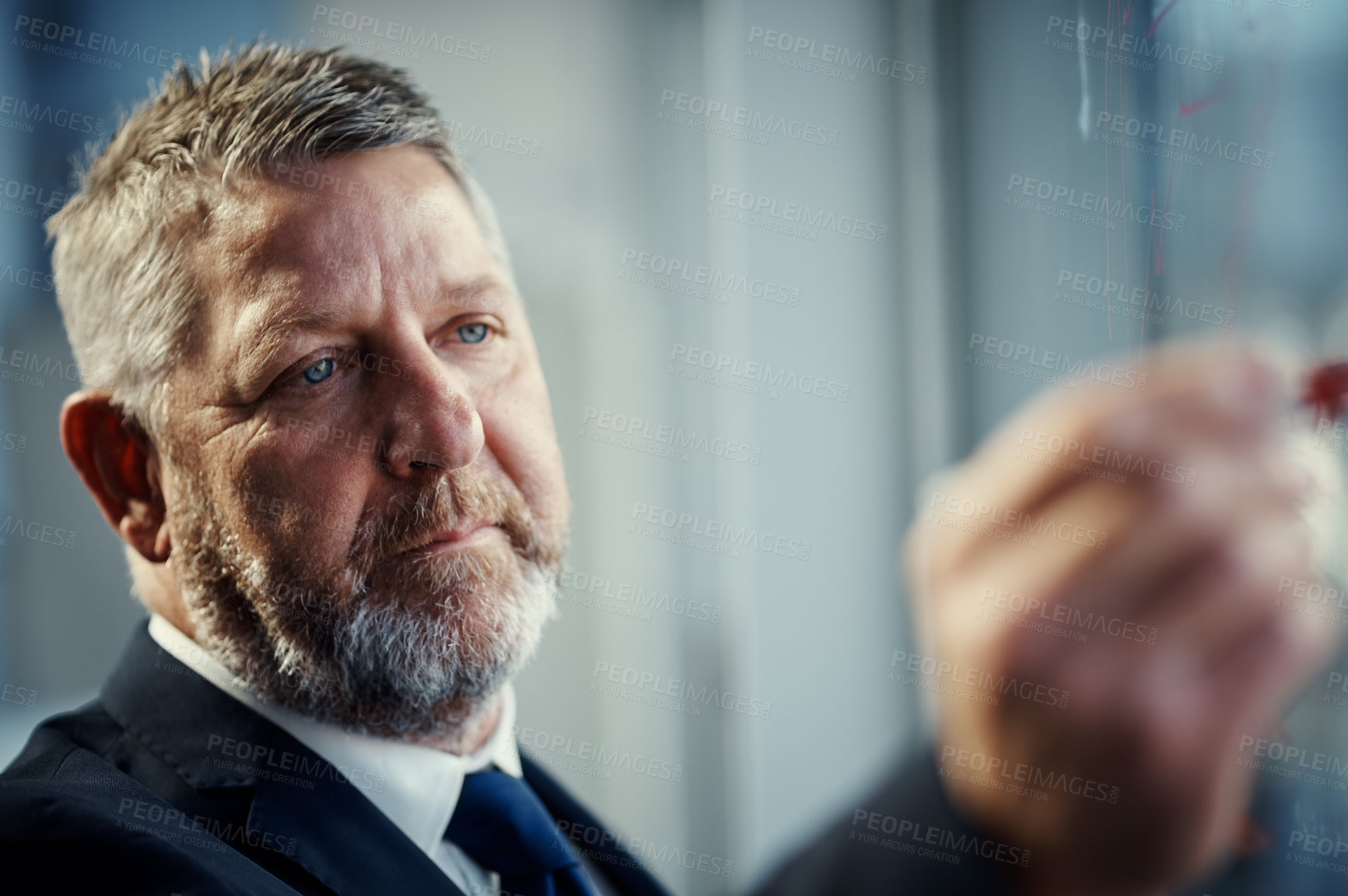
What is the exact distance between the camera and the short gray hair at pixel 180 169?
942mm

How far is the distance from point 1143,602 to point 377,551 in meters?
0.69

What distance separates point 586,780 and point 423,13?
6.25 feet

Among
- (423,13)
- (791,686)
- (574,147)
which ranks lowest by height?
(791,686)

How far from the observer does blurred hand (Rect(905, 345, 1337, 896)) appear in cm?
78

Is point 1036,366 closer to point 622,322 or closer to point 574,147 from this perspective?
point 622,322

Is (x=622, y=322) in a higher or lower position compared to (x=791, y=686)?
higher

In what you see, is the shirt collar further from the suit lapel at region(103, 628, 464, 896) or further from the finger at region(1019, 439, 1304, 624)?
the finger at region(1019, 439, 1304, 624)

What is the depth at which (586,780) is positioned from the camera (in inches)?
99.6

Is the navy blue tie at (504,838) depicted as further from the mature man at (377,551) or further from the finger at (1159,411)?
the finger at (1159,411)

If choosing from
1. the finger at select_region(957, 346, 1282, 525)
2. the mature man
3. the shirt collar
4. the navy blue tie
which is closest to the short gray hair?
the mature man

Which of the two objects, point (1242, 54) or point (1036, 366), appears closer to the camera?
point (1242, 54)

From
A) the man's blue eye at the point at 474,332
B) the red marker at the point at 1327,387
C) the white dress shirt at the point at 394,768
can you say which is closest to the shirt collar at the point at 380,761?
the white dress shirt at the point at 394,768

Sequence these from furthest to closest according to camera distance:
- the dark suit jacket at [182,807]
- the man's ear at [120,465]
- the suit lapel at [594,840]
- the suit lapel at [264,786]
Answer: the suit lapel at [594,840] → the man's ear at [120,465] → the suit lapel at [264,786] → the dark suit jacket at [182,807]

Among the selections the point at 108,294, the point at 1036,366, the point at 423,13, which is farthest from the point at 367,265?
the point at 423,13
